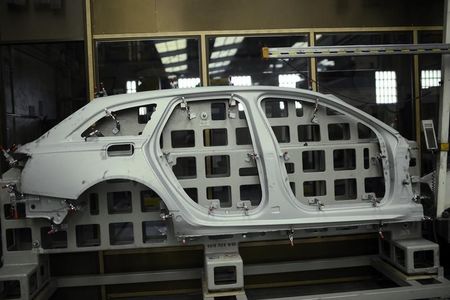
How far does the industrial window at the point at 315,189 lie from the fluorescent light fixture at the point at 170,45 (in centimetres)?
188

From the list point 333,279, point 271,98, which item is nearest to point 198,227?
point 271,98

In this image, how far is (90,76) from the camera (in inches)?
152

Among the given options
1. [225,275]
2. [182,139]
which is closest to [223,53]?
[182,139]

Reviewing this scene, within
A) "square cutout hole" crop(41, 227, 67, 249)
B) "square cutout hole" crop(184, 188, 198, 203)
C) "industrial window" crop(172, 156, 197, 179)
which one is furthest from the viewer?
"industrial window" crop(172, 156, 197, 179)

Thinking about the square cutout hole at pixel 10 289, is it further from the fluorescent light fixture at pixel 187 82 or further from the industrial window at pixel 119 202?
the fluorescent light fixture at pixel 187 82

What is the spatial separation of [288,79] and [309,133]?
733mm

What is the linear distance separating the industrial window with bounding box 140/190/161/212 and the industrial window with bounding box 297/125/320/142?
1376 millimetres

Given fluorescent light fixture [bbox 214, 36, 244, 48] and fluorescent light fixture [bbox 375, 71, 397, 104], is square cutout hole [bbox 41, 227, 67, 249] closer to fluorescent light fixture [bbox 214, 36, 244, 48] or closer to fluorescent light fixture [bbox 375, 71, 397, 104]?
fluorescent light fixture [bbox 214, 36, 244, 48]

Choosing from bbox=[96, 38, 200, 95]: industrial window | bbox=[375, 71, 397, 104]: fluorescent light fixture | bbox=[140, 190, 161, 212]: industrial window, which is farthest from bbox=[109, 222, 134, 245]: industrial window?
bbox=[375, 71, 397, 104]: fluorescent light fixture

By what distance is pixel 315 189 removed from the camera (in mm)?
3514

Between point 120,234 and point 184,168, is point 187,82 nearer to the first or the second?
point 184,168

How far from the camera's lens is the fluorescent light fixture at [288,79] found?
Result: 4059mm

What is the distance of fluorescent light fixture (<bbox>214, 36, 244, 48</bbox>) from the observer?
398 cm

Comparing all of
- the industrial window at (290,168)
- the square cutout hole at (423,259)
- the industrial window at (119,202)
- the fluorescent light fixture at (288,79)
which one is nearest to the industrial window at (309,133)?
the industrial window at (290,168)
